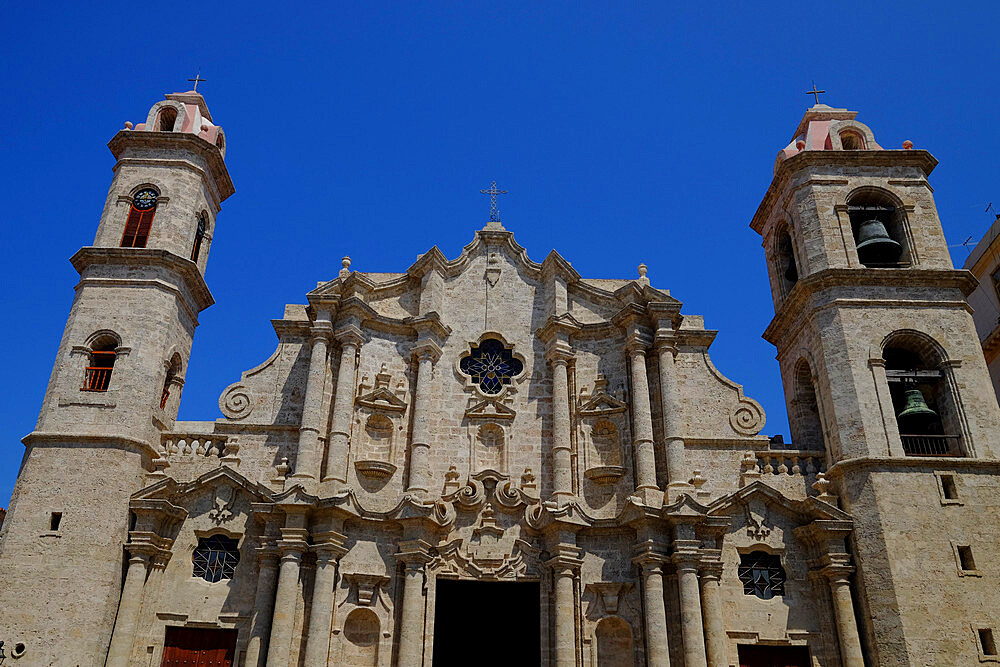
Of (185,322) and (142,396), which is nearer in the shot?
(142,396)

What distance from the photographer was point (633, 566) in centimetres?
1836

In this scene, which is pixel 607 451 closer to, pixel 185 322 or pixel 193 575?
pixel 193 575

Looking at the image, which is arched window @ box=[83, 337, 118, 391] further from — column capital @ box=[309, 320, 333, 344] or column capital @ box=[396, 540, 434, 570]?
column capital @ box=[396, 540, 434, 570]

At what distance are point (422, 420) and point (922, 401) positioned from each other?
11952 mm

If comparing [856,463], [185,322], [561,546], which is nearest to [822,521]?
[856,463]

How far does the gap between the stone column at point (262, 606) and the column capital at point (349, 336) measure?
5.42 metres

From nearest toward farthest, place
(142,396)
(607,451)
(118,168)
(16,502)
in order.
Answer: (16,502)
(142,396)
(607,451)
(118,168)

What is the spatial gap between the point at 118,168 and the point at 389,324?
875cm

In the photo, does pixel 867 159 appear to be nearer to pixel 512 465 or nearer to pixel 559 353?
pixel 559 353

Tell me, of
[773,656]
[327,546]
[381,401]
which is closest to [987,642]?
[773,656]

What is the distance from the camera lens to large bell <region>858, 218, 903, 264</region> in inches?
821

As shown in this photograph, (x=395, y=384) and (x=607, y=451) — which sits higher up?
(x=395, y=384)

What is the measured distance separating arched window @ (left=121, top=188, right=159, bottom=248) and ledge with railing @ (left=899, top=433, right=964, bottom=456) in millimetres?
19642

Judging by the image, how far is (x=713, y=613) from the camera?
17.3 m
